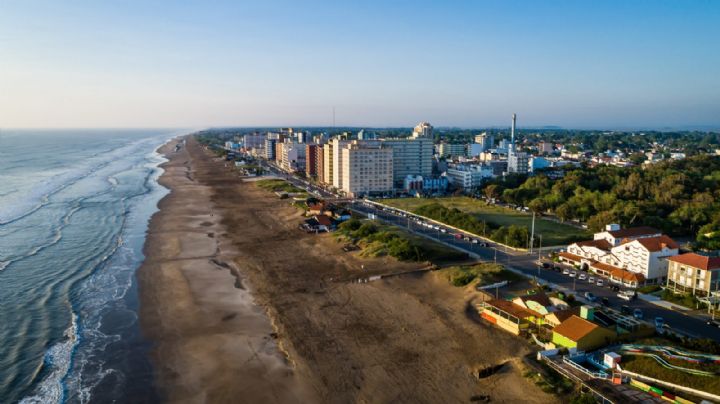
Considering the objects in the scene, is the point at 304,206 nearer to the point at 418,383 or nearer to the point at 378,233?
the point at 378,233

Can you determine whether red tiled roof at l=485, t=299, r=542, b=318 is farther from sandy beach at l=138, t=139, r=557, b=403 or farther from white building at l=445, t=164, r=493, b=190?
white building at l=445, t=164, r=493, b=190

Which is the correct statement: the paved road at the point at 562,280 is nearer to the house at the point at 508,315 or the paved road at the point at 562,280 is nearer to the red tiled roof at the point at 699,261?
the red tiled roof at the point at 699,261

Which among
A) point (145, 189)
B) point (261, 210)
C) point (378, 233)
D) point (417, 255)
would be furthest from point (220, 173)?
point (417, 255)

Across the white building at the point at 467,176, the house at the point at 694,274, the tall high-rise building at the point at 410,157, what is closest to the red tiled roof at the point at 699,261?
the house at the point at 694,274

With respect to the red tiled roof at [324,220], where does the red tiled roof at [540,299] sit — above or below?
above

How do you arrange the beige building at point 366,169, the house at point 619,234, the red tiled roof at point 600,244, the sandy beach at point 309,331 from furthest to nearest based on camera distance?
the beige building at point 366,169
the house at point 619,234
the red tiled roof at point 600,244
the sandy beach at point 309,331

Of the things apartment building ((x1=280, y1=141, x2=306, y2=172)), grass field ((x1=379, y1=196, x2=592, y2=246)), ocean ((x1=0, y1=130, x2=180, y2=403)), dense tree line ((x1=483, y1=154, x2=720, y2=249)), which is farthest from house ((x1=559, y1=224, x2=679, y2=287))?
apartment building ((x1=280, y1=141, x2=306, y2=172))
